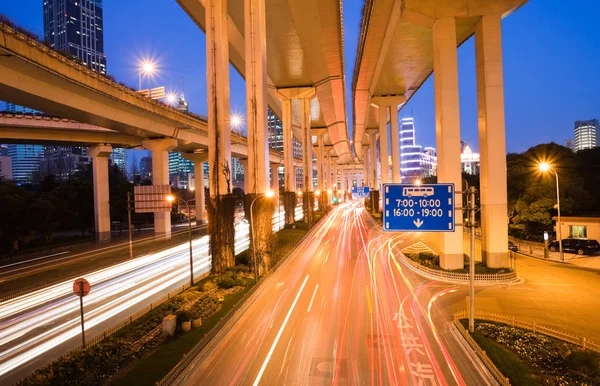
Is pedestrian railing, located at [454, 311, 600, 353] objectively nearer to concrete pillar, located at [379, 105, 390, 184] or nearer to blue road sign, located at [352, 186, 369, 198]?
concrete pillar, located at [379, 105, 390, 184]

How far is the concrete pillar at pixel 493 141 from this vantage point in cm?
2439

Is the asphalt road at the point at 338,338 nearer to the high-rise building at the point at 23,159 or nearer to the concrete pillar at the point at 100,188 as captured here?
the concrete pillar at the point at 100,188

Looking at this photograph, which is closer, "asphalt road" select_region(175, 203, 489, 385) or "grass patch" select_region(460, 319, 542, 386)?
"grass patch" select_region(460, 319, 542, 386)

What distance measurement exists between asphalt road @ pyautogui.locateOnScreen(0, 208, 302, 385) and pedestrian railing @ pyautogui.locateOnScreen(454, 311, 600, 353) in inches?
663

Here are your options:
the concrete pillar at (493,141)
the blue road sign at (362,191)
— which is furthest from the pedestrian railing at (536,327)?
the blue road sign at (362,191)

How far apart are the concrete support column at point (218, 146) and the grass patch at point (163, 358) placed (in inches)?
348

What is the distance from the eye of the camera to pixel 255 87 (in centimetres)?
2748

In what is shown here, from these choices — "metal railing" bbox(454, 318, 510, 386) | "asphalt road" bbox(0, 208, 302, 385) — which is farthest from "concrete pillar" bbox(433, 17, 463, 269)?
"asphalt road" bbox(0, 208, 302, 385)

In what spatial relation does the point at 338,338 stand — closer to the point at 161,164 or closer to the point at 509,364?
the point at 509,364

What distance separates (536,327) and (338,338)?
319 inches

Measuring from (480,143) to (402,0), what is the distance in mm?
11977

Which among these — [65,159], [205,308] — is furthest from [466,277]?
[65,159]

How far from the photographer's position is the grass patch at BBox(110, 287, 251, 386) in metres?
11.1

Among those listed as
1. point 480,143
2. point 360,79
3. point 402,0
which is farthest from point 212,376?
point 360,79
